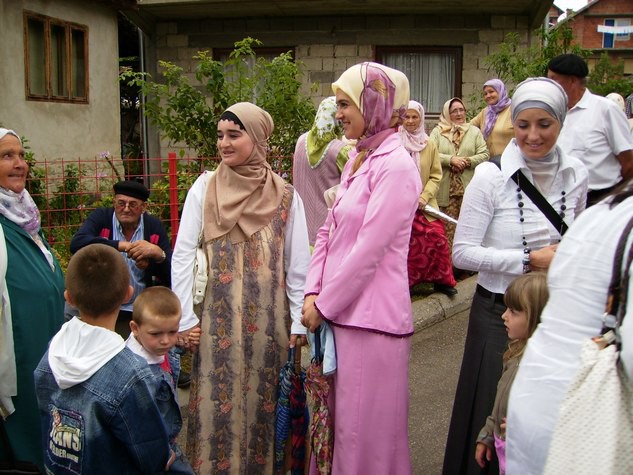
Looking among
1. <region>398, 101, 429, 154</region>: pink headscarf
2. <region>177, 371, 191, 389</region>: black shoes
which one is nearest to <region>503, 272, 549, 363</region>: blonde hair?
<region>177, 371, 191, 389</region>: black shoes

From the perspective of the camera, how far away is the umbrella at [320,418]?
9.63 feet

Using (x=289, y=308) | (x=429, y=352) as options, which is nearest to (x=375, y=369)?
(x=289, y=308)

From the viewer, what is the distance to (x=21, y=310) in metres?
3.07

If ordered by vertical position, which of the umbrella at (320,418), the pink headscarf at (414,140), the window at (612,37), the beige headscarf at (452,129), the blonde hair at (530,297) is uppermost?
the window at (612,37)

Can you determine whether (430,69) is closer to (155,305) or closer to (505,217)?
(505,217)

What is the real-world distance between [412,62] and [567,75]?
25.2 feet

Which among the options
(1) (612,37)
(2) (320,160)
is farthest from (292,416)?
(1) (612,37)

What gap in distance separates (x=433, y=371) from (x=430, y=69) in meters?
7.76

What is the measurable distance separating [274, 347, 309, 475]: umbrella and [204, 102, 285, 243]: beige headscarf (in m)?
0.64

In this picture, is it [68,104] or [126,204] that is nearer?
[126,204]

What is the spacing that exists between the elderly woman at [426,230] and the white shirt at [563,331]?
161 inches

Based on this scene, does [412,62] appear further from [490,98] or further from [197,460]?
[197,460]

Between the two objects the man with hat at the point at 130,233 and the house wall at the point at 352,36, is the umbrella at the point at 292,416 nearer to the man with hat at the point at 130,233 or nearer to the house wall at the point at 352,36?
the man with hat at the point at 130,233

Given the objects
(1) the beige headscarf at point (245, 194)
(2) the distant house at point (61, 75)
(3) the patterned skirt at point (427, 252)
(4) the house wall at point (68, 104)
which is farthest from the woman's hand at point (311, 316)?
(2) the distant house at point (61, 75)
